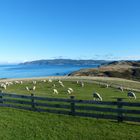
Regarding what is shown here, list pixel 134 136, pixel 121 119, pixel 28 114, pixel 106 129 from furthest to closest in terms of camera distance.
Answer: pixel 28 114 < pixel 121 119 < pixel 106 129 < pixel 134 136

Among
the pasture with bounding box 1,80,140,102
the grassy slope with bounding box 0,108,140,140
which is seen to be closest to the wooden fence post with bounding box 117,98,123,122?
the grassy slope with bounding box 0,108,140,140

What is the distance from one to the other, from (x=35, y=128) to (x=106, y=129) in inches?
153

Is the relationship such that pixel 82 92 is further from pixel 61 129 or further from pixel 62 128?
→ pixel 61 129

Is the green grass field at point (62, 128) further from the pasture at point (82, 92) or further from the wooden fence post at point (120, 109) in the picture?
the pasture at point (82, 92)

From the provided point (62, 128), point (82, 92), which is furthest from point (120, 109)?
point (82, 92)

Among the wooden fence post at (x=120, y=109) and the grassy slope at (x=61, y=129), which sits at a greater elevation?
the wooden fence post at (x=120, y=109)

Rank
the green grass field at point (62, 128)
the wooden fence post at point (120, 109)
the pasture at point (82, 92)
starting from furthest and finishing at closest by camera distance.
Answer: the pasture at point (82, 92) < the wooden fence post at point (120, 109) < the green grass field at point (62, 128)

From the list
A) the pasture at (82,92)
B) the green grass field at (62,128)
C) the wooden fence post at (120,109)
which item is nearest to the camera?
the green grass field at (62,128)

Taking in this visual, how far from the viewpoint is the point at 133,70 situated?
112 metres

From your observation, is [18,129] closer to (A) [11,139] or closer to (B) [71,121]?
(A) [11,139]

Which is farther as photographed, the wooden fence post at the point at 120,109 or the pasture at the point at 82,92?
the pasture at the point at 82,92

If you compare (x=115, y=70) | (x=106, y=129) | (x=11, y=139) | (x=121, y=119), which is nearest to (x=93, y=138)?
(x=106, y=129)

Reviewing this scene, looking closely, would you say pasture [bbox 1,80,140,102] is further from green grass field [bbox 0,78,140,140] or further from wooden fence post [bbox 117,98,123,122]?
wooden fence post [bbox 117,98,123,122]

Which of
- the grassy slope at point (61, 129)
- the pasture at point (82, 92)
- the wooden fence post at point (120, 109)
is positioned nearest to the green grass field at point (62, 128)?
the grassy slope at point (61, 129)
